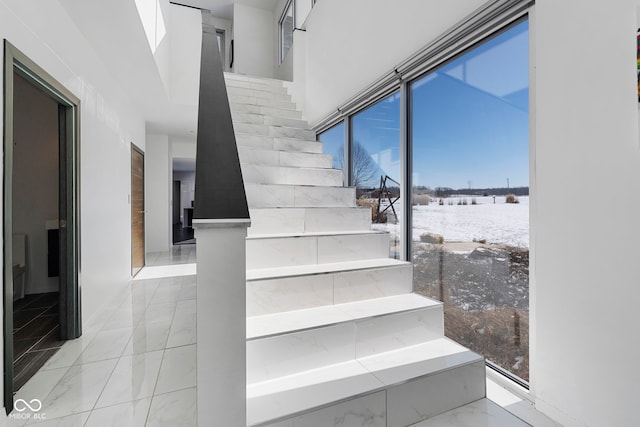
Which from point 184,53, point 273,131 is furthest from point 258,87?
point 273,131

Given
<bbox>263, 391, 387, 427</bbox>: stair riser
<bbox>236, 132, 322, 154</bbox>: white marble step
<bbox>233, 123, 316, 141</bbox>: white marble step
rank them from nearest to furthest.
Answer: <bbox>263, 391, 387, 427</bbox>: stair riser < <bbox>236, 132, 322, 154</bbox>: white marble step < <bbox>233, 123, 316, 141</bbox>: white marble step

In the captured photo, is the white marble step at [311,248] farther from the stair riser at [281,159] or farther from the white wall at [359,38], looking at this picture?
the white wall at [359,38]

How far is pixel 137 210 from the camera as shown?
490 centimetres

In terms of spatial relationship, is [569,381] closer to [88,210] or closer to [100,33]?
[88,210]

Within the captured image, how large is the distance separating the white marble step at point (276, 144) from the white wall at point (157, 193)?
161 inches

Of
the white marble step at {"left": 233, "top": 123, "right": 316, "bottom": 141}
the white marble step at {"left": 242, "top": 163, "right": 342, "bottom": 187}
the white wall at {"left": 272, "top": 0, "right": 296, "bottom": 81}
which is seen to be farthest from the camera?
the white wall at {"left": 272, "top": 0, "right": 296, "bottom": 81}

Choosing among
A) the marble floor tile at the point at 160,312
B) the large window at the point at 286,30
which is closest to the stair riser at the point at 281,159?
the marble floor tile at the point at 160,312

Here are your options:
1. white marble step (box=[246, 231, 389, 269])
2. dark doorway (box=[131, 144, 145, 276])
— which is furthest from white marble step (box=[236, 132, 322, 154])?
dark doorway (box=[131, 144, 145, 276])

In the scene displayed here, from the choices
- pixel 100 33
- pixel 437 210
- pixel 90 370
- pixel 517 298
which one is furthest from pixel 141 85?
pixel 517 298

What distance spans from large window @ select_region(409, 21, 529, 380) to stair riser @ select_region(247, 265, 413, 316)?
1.38ft

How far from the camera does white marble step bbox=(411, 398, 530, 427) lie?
53.9 inches

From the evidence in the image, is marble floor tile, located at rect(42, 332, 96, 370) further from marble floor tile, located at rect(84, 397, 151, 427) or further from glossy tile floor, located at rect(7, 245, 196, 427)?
marble floor tile, located at rect(84, 397, 151, 427)

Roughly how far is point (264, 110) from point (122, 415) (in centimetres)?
345

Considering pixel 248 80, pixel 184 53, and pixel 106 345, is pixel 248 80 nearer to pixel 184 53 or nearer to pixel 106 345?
pixel 184 53
